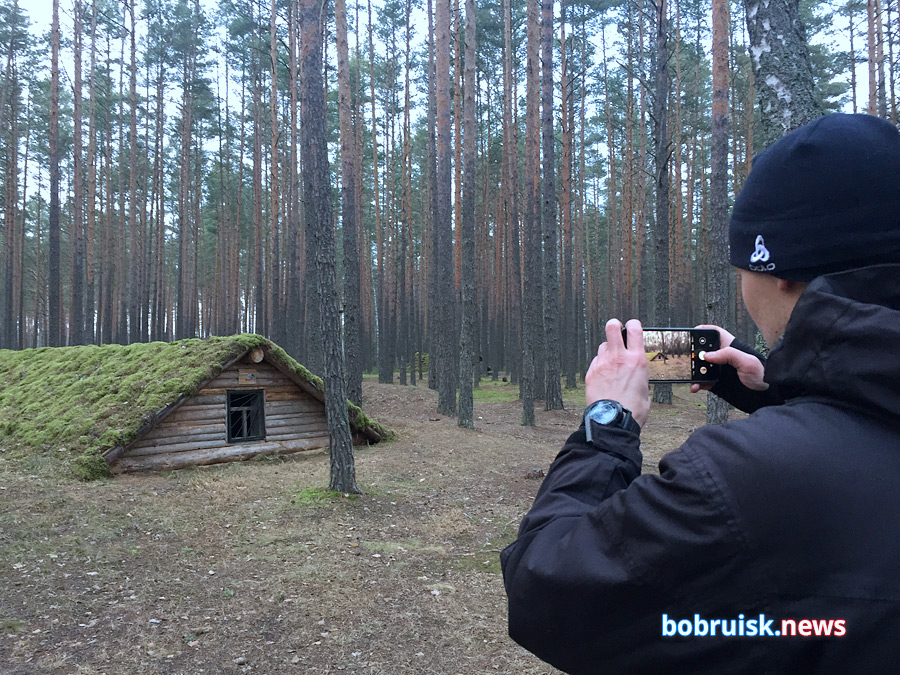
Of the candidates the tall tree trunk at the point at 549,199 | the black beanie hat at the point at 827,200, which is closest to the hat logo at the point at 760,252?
the black beanie hat at the point at 827,200

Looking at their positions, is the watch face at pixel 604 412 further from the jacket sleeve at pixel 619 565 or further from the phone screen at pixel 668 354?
the phone screen at pixel 668 354

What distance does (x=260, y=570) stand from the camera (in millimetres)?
5949

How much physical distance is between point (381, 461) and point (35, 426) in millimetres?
6612

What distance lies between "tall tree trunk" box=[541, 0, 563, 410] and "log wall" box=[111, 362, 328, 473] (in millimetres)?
8252

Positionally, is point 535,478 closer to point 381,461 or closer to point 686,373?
point 381,461

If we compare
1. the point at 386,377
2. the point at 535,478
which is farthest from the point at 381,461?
the point at 386,377

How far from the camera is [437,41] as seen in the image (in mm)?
15898

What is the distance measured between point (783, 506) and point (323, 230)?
7855 mm

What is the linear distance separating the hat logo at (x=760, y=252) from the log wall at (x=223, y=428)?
10.4 meters

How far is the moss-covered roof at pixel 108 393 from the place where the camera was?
964 centimetres

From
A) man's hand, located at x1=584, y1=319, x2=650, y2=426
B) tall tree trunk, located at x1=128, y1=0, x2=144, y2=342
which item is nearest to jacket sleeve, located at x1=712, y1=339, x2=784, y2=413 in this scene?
man's hand, located at x1=584, y1=319, x2=650, y2=426

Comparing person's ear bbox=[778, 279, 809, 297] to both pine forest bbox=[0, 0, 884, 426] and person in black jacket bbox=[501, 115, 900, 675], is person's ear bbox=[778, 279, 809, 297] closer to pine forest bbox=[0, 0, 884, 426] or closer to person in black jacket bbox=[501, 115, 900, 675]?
person in black jacket bbox=[501, 115, 900, 675]

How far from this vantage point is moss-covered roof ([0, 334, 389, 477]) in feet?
31.6

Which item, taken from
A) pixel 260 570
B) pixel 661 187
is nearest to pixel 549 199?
pixel 661 187
